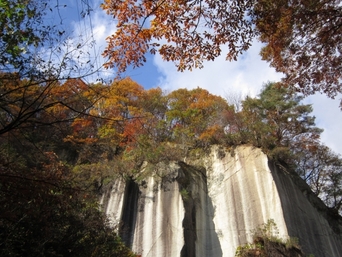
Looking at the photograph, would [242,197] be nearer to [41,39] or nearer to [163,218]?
[163,218]

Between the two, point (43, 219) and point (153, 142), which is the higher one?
point (153, 142)

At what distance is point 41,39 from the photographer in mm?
5457

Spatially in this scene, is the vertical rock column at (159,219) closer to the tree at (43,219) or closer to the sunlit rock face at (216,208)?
the sunlit rock face at (216,208)

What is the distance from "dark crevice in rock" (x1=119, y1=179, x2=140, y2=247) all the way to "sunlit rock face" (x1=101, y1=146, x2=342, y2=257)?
0.04m

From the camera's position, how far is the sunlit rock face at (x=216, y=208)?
13.2m

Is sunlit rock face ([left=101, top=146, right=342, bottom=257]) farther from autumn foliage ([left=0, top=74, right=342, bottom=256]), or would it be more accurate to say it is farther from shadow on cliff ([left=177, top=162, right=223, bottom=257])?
autumn foliage ([left=0, top=74, right=342, bottom=256])

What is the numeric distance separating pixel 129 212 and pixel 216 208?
13.8 feet

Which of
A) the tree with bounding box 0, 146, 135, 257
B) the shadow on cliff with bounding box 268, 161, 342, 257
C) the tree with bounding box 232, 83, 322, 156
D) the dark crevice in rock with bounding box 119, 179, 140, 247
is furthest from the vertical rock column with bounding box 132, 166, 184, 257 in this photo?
the tree with bounding box 232, 83, 322, 156

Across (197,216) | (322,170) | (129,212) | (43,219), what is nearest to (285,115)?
(322,170)

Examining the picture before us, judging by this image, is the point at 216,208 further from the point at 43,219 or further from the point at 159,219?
the point at 43,219

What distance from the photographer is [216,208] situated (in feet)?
49.8

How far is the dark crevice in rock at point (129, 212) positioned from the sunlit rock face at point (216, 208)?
4 centimetres

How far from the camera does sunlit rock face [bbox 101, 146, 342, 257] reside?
13211mm

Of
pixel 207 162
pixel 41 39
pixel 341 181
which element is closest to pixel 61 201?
pixel 41 39
